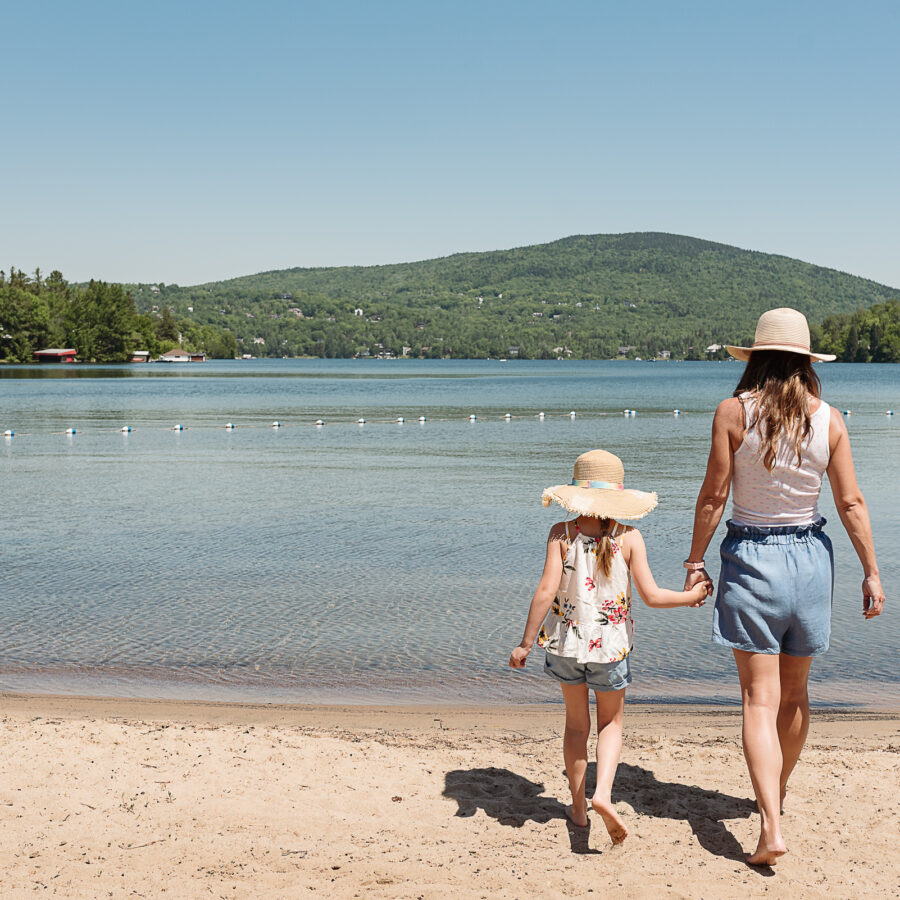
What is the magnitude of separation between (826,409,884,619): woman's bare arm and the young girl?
2.40ft

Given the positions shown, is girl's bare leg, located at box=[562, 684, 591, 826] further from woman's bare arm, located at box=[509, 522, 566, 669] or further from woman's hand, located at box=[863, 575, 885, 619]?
woman's hand, located at box=[863, 575, 885, 619]

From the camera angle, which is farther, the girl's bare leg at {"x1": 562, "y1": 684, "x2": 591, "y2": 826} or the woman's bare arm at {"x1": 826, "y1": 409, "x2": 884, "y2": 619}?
the girl's bare leg at {"x1": 562, "y1": 684, "x2": 591, "y2": 826}

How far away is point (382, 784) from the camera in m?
5.74

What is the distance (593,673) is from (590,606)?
13.2 inches

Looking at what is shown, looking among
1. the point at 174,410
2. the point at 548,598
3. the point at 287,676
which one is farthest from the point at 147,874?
the point at 174,410

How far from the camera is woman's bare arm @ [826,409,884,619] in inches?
182

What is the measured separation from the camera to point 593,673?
4945 millimetres

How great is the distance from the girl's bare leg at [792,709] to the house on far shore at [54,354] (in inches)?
6496

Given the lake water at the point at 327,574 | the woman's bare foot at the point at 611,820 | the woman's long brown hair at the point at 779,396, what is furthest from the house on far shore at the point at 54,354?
the woman's long brown hair at the point at 779,396

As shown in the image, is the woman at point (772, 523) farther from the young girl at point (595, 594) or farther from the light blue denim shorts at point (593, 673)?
the light blue denim shorts at point (593, 673)

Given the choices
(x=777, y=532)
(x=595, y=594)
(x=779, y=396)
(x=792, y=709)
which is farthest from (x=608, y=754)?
(x=779, y=396)

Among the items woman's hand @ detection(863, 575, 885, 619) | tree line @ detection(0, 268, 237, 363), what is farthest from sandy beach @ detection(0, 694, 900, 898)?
tree line @ detection(0, 268, 237, 363)

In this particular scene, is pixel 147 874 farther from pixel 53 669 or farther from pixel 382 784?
pixel 53 669

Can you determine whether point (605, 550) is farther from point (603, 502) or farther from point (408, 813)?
point (408, 813)
